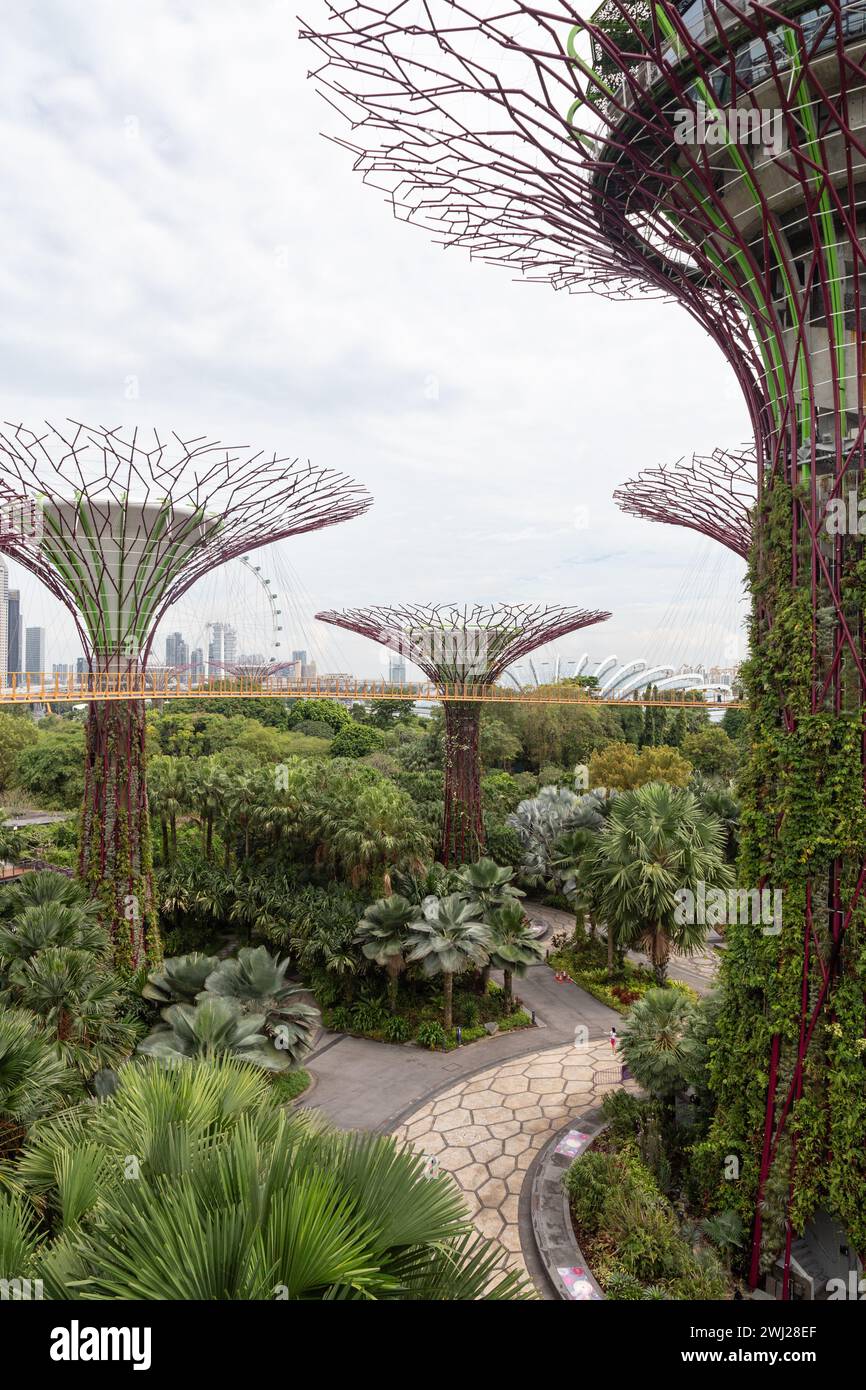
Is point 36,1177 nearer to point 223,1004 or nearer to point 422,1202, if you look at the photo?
point 422,1202

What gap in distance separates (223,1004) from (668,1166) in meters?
6.08

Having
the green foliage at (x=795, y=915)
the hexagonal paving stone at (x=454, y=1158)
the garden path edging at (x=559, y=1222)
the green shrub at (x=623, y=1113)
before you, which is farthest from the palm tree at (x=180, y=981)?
the green foliage at (x=795, y=915)

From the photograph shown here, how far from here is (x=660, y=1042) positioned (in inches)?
356

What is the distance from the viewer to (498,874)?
48.5ft

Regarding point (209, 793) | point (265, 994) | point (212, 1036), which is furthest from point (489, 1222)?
point (209, 793)

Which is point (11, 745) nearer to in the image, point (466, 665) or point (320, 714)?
point (320, 714)

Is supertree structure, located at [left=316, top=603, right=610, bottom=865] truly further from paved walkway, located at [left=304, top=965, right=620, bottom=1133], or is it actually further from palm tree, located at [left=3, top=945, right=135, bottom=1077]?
palm tree, located at [left=3, top=945, right=135, bottom=1077]

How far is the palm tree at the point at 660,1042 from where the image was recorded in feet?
28.9

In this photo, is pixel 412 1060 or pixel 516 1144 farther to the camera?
pixel 412 1060

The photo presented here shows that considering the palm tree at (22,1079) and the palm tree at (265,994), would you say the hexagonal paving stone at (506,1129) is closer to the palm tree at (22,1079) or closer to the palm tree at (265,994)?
the palm tree at (265,994)

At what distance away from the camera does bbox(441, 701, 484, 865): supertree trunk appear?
1980 centimetres

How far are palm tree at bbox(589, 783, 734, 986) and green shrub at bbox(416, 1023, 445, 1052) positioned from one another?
3.72m

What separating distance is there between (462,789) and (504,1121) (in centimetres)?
1018
